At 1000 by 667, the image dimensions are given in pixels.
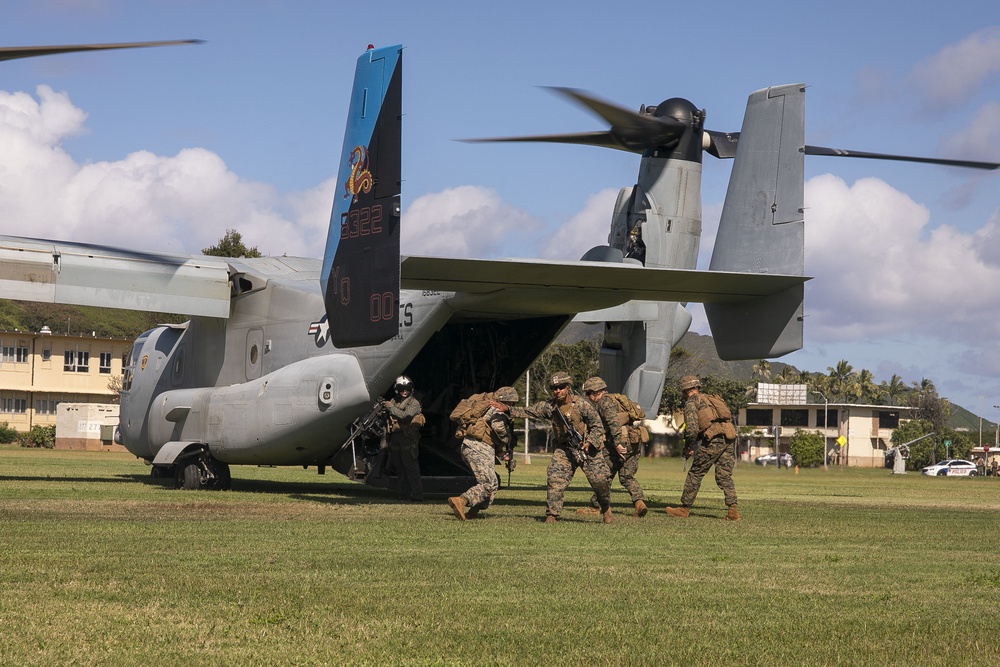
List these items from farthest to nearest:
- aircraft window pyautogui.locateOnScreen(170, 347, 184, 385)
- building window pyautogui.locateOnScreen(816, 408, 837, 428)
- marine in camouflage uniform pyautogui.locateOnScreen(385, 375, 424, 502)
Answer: building window pyautogui.locateOnScreen(816, 408, 837, 428) < aircraft window pyautogui.locateOnScreen(170, 347, 184, 385) < marine in camouflage uniform pyautogui.locateOnScreen(385, 375, 424, 502)

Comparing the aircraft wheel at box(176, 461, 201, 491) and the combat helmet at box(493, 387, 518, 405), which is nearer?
the combat helmet at box(493, 387, 518, 405)

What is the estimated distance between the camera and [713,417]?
1698cm

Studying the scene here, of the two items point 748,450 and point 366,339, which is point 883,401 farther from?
point 366,339

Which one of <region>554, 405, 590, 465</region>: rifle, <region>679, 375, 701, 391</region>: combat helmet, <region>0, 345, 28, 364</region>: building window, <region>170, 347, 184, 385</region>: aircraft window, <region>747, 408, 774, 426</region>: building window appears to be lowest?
<region>554, 405, 590, 465</region>: rifle

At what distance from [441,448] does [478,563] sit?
35.5ft

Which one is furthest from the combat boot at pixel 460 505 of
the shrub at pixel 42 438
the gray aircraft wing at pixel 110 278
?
the shrub at pixel 42 438

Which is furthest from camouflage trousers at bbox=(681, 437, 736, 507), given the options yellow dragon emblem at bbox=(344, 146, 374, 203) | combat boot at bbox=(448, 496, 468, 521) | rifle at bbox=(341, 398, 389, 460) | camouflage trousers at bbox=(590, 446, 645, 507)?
yellow dragon emblem at bbox=(344, 146, 374, 203)

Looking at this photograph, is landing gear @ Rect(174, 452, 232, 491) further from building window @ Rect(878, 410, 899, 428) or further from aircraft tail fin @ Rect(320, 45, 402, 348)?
building window @ Rect(878, 410, 899, 428)

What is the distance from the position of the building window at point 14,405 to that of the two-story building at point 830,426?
61007mm

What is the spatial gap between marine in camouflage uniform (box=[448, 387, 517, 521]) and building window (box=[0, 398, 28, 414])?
72.5m

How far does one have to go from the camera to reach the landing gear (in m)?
21.3

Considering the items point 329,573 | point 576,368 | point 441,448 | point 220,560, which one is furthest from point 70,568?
point 576,368

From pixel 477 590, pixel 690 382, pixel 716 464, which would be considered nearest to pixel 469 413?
pixel 690 382

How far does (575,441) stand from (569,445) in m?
0.17
